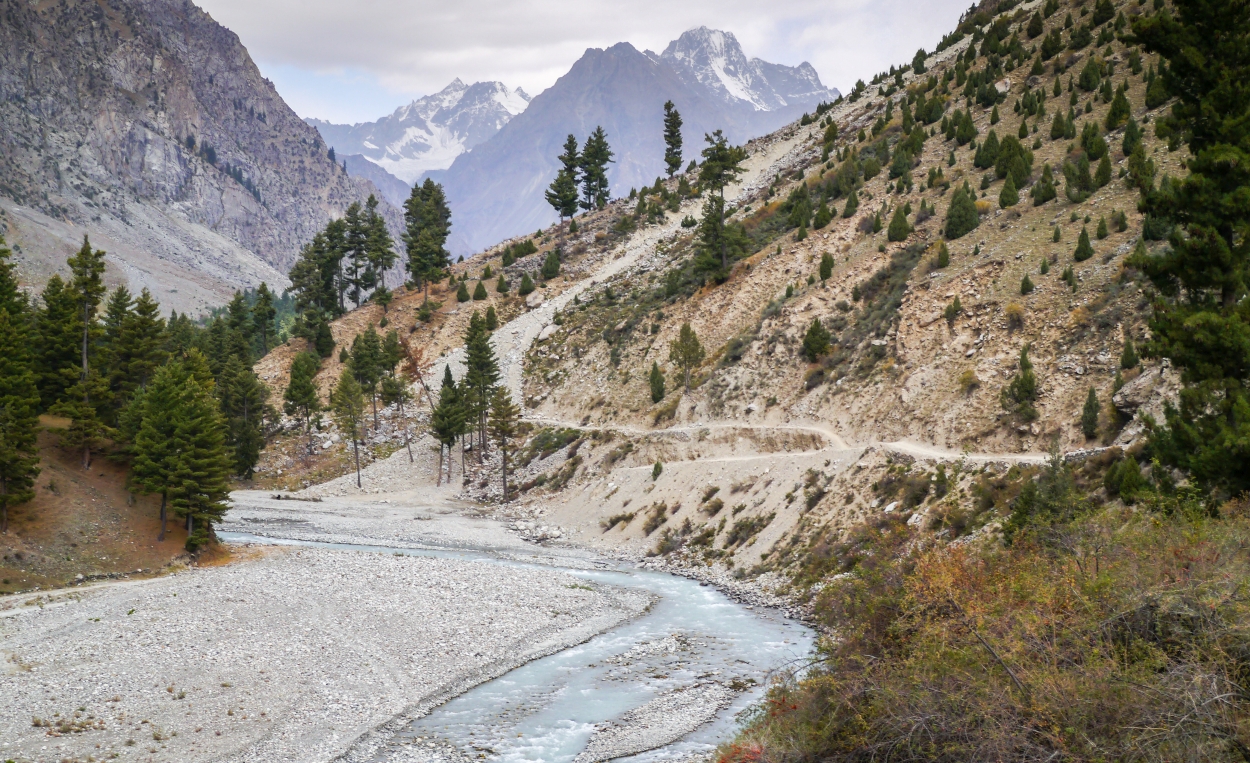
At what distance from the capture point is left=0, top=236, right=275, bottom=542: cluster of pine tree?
141 feet

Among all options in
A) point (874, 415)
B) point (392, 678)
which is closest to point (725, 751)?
point (392, 678)

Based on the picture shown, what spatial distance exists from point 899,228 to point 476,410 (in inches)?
1734

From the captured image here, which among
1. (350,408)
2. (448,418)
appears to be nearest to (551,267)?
(448,418)

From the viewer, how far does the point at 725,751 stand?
55.9 ft

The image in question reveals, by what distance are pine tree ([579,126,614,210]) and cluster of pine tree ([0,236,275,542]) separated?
3063 inches

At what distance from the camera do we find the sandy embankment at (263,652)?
21.8 metres

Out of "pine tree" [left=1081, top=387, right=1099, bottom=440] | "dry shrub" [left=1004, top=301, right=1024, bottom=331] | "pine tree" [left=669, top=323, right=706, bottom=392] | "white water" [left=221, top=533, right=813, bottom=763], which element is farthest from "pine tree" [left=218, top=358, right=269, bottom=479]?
"pine tree" [left=1081, top=387, right=1099, bottom=440]

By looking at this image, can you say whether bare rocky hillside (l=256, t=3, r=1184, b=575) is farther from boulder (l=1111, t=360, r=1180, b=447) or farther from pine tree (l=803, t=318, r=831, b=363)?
pine tree (l=803, t=318, r=831, b=363)

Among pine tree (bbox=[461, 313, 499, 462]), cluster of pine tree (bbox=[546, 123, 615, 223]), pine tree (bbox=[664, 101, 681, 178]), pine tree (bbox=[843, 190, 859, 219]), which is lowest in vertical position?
pine tree (bbox=[461, 313, 499, 462])

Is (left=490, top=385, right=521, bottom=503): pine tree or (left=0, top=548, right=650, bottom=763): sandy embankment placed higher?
(left=490, top=385, right=521, bottom=503): pine tree

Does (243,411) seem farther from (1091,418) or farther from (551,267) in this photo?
(1091,418)

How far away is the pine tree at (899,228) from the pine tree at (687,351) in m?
18.5

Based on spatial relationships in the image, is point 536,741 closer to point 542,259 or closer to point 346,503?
point 346,503

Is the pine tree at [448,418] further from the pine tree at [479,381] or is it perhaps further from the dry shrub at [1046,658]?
the dry shrub at [1046,658]
